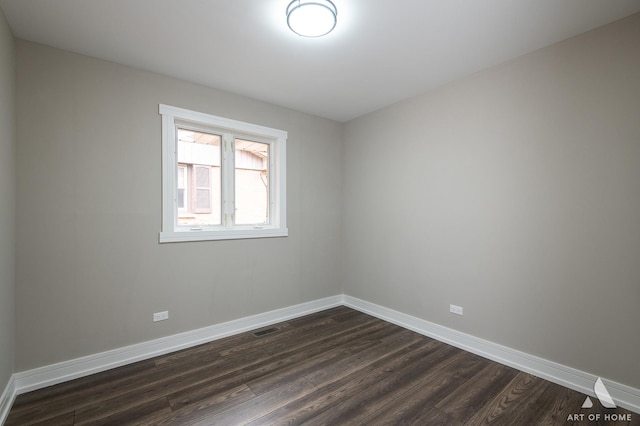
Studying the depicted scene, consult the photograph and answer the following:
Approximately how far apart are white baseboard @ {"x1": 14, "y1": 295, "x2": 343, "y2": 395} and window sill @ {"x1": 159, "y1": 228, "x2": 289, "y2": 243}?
98cm

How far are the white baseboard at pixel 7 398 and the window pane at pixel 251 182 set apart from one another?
226 centimetres

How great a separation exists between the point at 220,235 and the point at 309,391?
188 cm

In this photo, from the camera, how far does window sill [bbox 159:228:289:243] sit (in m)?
3.01

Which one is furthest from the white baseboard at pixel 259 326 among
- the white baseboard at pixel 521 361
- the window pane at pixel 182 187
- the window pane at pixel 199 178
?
the window pane at pixel 182 187

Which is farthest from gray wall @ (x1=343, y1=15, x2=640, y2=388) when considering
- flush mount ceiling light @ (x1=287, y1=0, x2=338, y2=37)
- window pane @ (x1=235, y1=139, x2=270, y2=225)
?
flush mount ceiling light @ (x1=287, y1=0, x2=338, y2=37)

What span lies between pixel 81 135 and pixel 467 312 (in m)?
4.08

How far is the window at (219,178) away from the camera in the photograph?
3.04 meters

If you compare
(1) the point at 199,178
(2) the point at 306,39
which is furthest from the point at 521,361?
(1) the point at 199,178

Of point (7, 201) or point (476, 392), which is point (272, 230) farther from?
point (476, 392)

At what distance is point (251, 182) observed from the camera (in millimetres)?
3766

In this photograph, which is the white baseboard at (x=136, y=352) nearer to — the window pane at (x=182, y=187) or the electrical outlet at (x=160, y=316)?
the electrical outlet at (x=160, y=316)

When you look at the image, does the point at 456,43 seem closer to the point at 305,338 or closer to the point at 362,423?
the point at 362,423

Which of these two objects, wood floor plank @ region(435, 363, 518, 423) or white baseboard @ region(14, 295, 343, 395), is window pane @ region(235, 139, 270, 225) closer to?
white baseboard @ region(14, 295, 343, 395)

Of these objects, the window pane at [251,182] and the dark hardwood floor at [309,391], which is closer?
the dark hardwood floor at [309,391]
